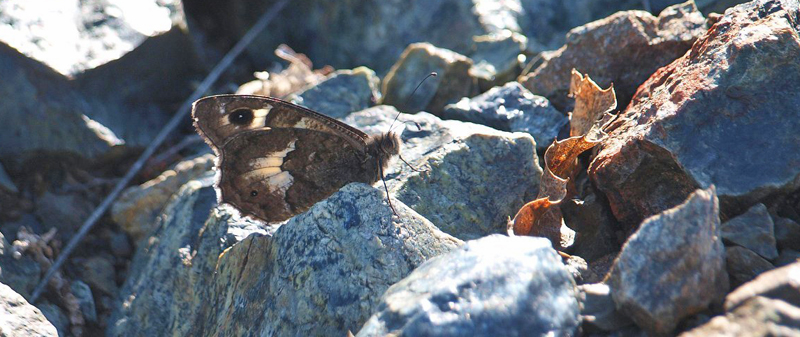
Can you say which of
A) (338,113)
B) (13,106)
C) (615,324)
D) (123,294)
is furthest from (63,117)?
(615,324)

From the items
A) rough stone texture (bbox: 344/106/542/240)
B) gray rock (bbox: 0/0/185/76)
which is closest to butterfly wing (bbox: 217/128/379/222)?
rough stone texture (bbox: 344/106/542/240)

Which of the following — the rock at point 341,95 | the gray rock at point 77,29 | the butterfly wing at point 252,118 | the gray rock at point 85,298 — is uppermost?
the gray rock at point 77,29

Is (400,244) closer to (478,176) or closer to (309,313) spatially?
(309,313)

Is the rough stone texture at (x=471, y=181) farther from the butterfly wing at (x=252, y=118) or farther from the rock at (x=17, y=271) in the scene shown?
the rock at (x=17, y=271)

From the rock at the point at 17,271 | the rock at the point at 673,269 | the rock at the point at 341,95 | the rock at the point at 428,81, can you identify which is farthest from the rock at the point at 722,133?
the rock at the point at 17,271

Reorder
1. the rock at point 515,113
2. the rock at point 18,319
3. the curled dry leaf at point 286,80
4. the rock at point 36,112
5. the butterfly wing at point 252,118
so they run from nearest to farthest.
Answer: the rock at point 18,319 → the butterfly wing at point 252,118 → the rock at point 515,113 → the rock at point 36,112 → the curled dry leaf at point 286,80
